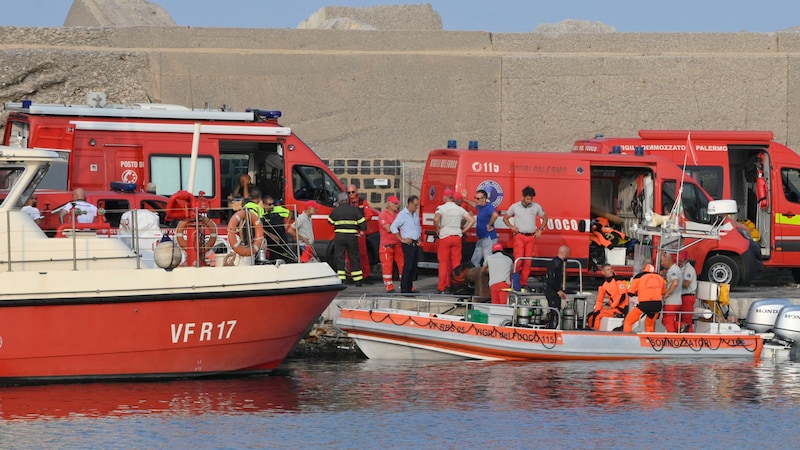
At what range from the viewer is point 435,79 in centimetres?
2527

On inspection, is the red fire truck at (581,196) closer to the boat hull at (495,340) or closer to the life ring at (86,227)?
the boat hull at (495,340)

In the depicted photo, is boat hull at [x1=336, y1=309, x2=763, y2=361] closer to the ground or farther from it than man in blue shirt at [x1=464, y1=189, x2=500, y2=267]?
closer to the ground

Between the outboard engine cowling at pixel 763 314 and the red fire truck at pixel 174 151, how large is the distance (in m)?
5.23

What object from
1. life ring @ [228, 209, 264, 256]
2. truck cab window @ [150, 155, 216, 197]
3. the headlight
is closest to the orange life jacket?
the headlight

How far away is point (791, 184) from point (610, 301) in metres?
4.66

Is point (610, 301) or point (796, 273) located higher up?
point (796, 273)

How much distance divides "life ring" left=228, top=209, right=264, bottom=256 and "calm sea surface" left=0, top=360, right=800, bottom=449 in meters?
1.38

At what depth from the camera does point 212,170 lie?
766 inches

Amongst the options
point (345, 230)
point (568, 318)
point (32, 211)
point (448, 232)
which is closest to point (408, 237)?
point (448, 232)

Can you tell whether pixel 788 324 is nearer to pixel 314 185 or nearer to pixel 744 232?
pixel 744 232

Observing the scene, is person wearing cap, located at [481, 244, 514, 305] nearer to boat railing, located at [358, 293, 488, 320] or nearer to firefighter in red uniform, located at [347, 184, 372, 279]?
boat railing, located at [358, 293, 488, 320]

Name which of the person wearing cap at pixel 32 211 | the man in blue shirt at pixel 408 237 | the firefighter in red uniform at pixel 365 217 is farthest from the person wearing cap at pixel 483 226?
the person wearing cap at pixel 32 211

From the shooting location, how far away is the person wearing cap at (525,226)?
18.5 metres

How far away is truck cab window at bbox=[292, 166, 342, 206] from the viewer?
1998cm
